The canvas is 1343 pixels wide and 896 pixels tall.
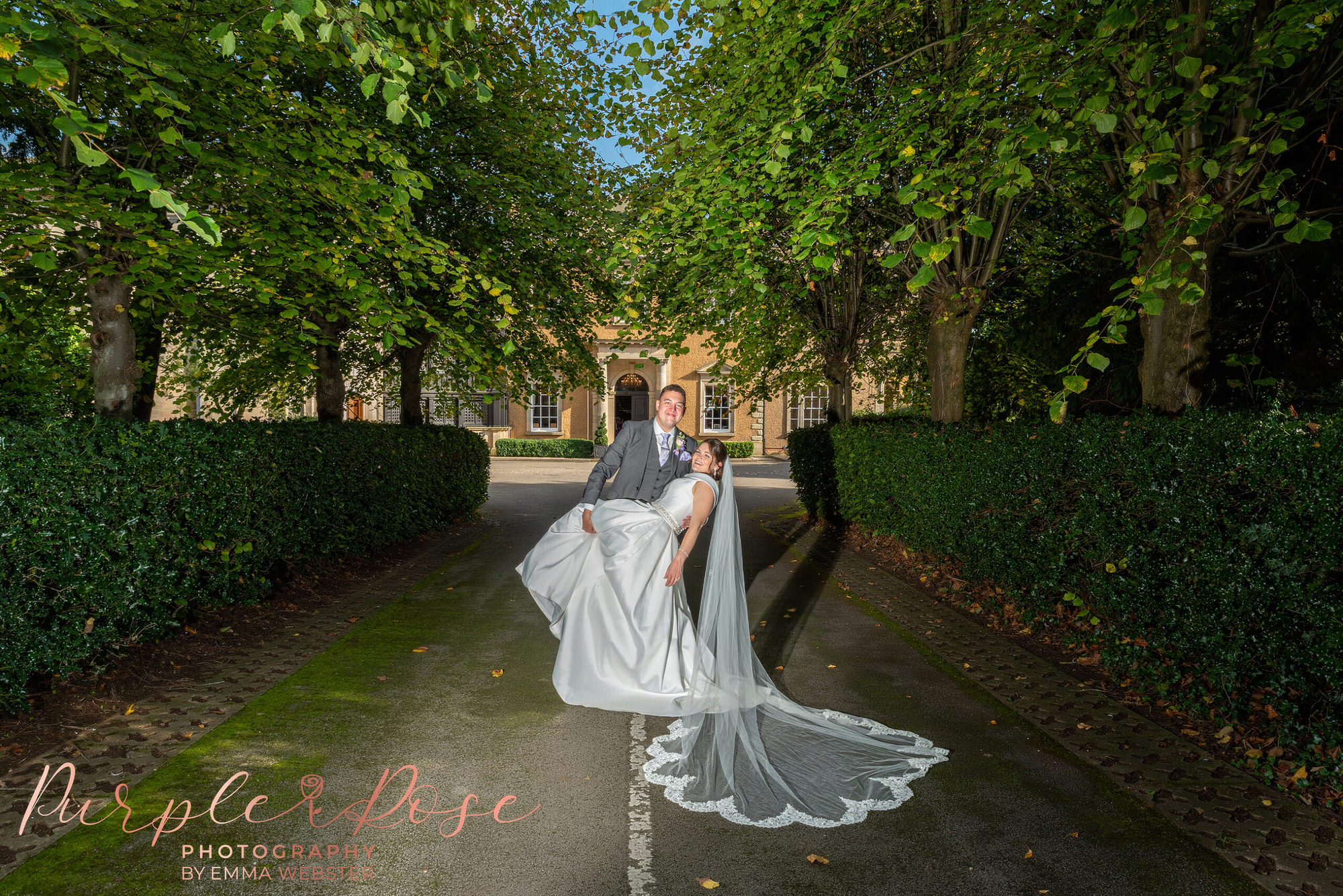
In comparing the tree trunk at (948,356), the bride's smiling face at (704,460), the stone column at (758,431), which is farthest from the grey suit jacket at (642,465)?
the stone column at (758,431)

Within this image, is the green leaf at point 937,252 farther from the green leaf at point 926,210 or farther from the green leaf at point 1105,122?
the green leaf at point 1105,122

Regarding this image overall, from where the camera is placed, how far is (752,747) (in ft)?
13.5

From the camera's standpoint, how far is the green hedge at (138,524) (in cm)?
412

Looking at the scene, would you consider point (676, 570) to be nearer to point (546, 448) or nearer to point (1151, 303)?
point (1151, 303)

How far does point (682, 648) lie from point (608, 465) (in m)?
1.48

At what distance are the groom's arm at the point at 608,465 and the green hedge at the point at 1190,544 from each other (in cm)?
352

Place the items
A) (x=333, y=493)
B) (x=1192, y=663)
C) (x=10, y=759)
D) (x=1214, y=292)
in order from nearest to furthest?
(x=10, y=759)
(x=1192, y=663)
(x=333, y=493)
(x=1214, y=292)

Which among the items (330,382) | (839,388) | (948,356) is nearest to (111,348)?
(330,382)

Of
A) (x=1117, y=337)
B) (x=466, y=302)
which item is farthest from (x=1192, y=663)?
(x=466, y=302)

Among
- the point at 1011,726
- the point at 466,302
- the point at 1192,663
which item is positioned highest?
the point at 466,302

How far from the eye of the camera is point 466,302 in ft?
22.8

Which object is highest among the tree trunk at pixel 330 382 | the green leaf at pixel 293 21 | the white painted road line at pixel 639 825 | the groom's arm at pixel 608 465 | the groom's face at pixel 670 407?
the green leaf at pixel 293 21

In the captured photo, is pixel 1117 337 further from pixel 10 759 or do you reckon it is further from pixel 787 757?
pixel 10 759

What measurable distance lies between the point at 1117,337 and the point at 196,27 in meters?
7.51
